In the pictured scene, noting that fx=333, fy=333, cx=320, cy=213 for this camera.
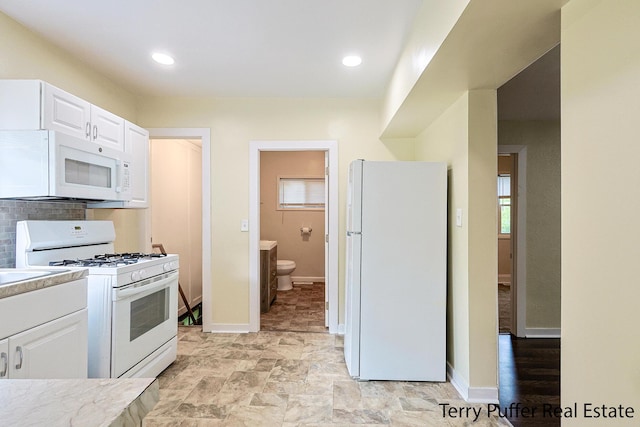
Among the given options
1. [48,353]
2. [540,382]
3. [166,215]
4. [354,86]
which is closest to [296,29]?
[354,86]

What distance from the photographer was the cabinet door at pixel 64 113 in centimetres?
193

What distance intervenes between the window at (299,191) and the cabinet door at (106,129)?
3.37 m

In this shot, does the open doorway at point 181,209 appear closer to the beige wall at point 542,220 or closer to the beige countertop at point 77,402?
the beige countertop at point 77,402

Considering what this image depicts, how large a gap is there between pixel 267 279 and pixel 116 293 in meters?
2.37

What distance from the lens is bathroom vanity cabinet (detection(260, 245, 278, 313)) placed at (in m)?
4.09

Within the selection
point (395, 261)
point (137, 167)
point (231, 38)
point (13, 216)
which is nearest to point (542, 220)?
point (395, 261)

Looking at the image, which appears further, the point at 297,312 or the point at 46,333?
the point at 297,312

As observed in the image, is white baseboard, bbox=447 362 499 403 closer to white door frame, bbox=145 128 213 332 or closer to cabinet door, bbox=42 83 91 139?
white door frame, bbox=145 128 213 332

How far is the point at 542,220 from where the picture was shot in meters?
3.41

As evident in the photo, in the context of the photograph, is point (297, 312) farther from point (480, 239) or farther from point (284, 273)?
point (480, 239)

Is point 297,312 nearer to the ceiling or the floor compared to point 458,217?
nearer to the floor
